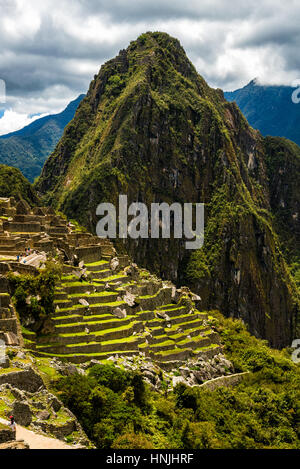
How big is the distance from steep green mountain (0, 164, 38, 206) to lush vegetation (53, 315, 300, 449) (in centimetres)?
5657

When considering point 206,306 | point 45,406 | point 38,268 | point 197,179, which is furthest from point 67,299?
point 197,179

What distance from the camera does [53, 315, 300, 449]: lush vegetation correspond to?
22.5 meters

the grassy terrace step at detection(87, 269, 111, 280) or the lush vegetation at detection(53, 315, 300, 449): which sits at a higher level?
the grassy terrace step at detection(87, 269, 111, 280)

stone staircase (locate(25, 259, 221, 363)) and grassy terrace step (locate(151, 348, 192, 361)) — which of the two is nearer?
stone staircase (locate(25, 259, 221, 363))

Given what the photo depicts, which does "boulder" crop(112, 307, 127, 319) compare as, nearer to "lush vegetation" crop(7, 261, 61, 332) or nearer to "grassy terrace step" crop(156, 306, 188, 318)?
"lush vegetation" crop(7, 261, 61, 332)

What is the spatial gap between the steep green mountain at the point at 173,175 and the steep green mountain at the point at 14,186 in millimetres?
33316

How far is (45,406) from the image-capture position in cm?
1994

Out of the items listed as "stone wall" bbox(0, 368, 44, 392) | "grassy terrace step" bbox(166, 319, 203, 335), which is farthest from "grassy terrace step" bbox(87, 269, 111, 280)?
"stone wall" bbox(0, 368, 44, 392)

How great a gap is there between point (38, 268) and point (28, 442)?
46.9 ft

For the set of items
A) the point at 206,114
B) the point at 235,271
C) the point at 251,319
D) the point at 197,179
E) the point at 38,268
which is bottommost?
the point at 251,319

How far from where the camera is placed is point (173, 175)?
160625mm

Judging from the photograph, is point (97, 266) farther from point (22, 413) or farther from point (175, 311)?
point (22, 413)

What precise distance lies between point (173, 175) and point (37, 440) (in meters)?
146
